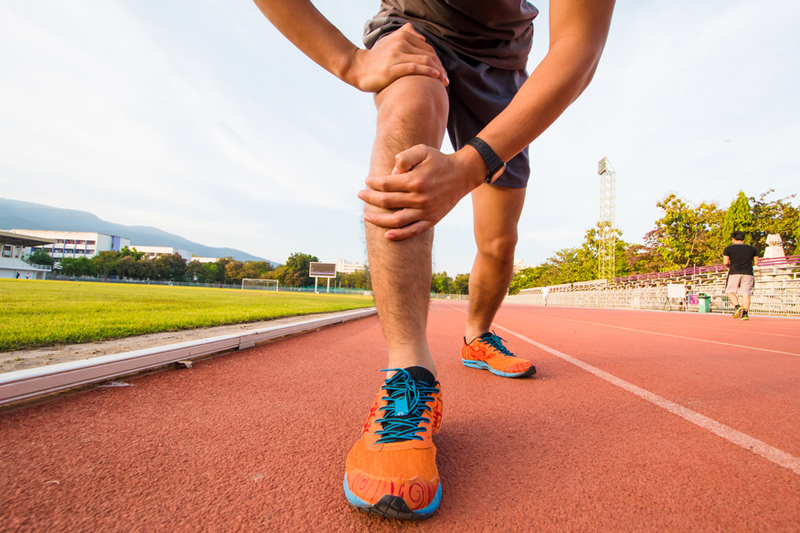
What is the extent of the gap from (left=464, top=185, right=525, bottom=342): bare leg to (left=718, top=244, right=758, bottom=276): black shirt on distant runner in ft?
32.6

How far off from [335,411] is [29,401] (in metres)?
1.19

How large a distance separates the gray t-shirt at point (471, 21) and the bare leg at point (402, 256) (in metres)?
0.59

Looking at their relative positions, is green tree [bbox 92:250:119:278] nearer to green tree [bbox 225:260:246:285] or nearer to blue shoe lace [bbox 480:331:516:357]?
green tree [bbox 225:260:246:285]

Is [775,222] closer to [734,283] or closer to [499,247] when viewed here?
[734,283]

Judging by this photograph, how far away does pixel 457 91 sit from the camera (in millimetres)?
1815

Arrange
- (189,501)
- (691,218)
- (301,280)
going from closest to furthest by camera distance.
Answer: (189,501) < (691,218) < (301,280)

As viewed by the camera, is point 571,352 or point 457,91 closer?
point 457,91

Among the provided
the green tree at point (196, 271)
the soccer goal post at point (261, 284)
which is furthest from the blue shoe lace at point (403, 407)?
the green tree at point (196, 271)

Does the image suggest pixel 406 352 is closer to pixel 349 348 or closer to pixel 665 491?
pixel 665 491

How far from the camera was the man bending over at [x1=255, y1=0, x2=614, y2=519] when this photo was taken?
95 centimetres

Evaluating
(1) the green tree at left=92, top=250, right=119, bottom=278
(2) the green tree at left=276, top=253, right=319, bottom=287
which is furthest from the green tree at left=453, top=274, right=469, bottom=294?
(1) the green tree at left=92, top=250, right=119, bottom=278

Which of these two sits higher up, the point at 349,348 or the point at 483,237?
the point at 483,237

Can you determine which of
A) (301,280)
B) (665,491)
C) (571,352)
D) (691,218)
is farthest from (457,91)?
(301,280)

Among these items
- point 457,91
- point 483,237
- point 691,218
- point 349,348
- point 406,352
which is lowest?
point 349,348
